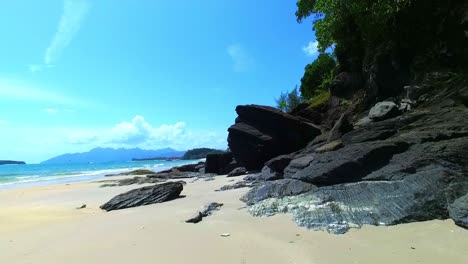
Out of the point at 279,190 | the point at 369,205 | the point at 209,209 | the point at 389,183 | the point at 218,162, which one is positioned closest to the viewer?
the point at 369,205

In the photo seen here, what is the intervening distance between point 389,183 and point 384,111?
624 cm

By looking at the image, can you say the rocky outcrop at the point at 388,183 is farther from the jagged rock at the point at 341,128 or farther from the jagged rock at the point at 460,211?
the jagged rock at the point at 341,128

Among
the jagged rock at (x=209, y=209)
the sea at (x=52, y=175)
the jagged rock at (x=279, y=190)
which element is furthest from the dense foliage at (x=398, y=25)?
the sea at (x=52, y=175)

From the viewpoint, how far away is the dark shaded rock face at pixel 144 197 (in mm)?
12445

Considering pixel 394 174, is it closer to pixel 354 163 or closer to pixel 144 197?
pixel 354 163

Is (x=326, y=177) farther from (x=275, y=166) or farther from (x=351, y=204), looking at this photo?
(x=275, y=166)

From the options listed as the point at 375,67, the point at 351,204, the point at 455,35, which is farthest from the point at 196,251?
the point at 375,67

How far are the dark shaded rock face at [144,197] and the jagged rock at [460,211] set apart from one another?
28.1ft

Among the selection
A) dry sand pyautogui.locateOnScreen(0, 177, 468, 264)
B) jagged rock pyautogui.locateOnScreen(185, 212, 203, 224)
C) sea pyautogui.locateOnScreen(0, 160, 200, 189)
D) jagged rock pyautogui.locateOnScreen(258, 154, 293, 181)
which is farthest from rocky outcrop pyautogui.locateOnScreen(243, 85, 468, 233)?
sea pyautogui.locateOnScreen(0, 160, 200, 189)

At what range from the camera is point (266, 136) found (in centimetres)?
2208

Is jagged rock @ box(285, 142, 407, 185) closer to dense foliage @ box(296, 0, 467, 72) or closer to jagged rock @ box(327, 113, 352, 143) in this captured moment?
jagged rock @ box(327, 113, 352, 143)

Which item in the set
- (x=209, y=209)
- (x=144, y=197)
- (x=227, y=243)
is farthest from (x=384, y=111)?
(x=227, y=243)

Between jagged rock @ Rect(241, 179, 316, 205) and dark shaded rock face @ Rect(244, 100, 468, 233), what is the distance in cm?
3

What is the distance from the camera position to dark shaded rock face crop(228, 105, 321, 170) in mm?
21891
